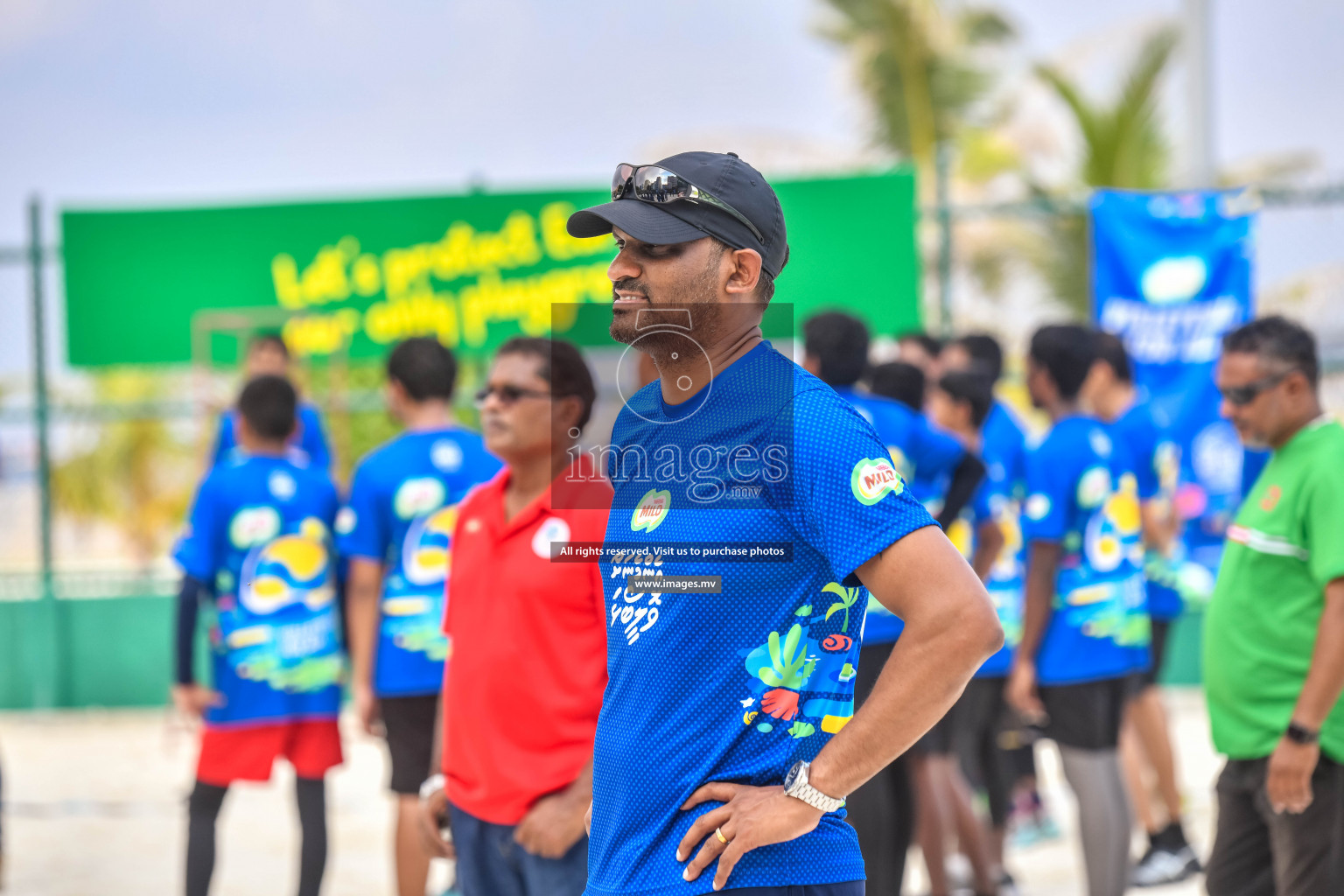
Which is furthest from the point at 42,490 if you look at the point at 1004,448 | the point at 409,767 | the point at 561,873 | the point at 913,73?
the point at 913,73

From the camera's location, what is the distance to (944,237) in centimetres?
818

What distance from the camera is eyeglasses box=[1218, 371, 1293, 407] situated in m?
3.12

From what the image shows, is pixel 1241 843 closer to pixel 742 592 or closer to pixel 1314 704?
pixel 1314 704

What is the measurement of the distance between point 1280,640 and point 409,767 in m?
2.71

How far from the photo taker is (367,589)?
421 centimetres

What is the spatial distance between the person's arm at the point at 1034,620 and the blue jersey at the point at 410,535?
1943 mm

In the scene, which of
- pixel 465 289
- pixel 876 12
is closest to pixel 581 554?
pixel 465 289

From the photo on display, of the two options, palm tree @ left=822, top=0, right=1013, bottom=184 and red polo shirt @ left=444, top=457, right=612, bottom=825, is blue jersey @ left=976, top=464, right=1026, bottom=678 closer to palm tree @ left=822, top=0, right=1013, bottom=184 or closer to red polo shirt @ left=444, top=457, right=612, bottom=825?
red polo shirt @ left=444, top=457, right=612, bottom=825

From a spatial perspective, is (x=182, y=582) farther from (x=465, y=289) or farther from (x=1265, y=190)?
(x=1265, y=190)

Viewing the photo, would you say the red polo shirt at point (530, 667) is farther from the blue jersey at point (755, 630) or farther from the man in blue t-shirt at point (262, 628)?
the man in blue t-shirt at point (262, 628)

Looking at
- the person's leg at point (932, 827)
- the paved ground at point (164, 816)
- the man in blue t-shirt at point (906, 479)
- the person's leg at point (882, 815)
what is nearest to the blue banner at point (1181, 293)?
the paved ground at point (164, 816)

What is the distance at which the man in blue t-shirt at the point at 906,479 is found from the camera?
376 cm

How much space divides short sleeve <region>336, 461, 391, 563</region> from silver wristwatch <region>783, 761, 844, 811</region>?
280cm

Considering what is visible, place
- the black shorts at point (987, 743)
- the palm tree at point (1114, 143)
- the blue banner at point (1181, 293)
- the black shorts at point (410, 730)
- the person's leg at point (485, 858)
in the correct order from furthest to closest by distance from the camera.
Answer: the palm tree at point (1114, 143), the blue banner at point (1181, 293), the black shorts at point (987, 743), the black shorts at point (410, 730), the person's leg at point (485, 858)
